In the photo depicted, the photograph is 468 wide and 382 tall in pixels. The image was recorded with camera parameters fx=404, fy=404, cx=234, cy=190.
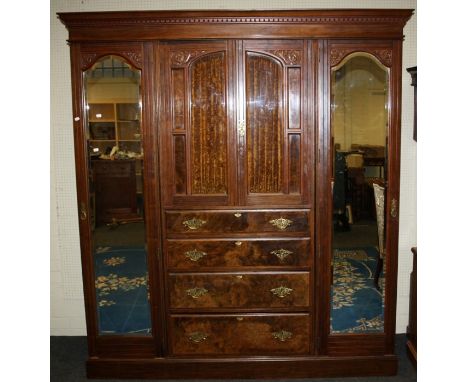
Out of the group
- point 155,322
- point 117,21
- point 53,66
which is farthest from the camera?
point 53,66

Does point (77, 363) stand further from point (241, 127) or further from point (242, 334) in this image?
point (241, 127)

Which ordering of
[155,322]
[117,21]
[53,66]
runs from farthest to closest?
[53,66] < [155,322] < [117,21]

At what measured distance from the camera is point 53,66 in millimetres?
2836

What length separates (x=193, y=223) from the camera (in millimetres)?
2445

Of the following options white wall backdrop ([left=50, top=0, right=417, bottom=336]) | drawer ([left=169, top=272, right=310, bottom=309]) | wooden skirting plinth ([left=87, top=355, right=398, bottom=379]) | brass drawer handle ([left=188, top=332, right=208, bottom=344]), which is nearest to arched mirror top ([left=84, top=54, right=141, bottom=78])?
white wall backdrop ([left=50, top=0, right=417, bottom=336])

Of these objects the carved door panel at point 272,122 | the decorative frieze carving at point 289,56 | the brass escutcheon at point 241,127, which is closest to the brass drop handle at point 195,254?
the carved door panel at point 272,122

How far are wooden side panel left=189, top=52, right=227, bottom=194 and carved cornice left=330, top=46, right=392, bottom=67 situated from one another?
0.64 meters

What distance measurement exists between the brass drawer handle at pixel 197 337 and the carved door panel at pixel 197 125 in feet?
2.67

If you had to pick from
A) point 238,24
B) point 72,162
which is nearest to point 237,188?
point 238,24

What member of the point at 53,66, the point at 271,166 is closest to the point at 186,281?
the point at 271,166

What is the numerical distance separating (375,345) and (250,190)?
1.27m

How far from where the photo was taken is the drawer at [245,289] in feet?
8.08

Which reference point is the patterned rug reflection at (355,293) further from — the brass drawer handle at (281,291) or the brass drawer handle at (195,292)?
the brass drawer handle at (195,292)

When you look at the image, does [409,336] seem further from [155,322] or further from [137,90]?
[137,90]
